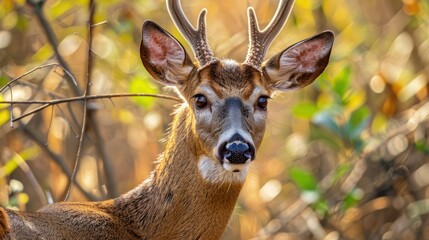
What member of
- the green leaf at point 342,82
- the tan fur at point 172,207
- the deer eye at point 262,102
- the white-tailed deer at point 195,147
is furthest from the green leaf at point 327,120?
the tan fur at point 172,207

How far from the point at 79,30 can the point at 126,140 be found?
7.10 ft

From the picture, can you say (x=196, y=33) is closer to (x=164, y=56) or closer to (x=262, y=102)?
(x=164, y=56)

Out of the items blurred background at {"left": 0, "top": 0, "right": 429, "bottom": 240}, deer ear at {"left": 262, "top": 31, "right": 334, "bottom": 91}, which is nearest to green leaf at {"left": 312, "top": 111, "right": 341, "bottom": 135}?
blurred background at {"left": 0, "top": 0, "right": 429, "bottom": 240}

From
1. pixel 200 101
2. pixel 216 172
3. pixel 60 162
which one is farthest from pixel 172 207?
pixel 60 162

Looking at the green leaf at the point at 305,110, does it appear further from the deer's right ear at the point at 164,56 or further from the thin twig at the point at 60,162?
the deer's right ear at the point at 164,56

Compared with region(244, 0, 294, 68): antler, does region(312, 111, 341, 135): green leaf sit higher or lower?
lower

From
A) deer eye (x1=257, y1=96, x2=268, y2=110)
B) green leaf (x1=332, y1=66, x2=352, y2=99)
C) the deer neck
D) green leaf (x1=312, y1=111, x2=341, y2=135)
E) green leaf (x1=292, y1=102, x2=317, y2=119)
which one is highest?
green leaf (x1=332, y1=66, x2=352, y2=99)

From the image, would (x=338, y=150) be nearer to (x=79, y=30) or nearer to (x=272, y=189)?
(x=272, y=189)

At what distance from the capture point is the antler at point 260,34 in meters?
7.16

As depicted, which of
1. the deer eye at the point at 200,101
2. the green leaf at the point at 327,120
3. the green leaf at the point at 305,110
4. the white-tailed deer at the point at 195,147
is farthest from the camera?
the green leaf at the point at 305,110

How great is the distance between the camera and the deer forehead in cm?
692

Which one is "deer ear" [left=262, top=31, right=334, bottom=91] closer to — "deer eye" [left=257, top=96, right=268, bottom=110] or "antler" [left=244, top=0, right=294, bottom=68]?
"antler" [left=244, top=0, right=294, bottom=68]

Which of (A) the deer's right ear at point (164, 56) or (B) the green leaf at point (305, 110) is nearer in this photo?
(A) the deer's right ear at point (164, 56)

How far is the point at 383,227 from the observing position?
10.3 m
